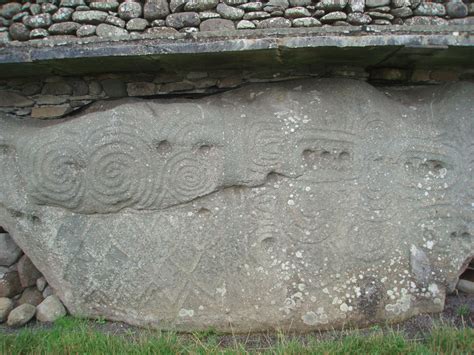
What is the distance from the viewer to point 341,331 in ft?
9.64

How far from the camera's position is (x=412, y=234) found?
3.15 metres

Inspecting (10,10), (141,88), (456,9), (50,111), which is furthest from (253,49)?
(10,10)

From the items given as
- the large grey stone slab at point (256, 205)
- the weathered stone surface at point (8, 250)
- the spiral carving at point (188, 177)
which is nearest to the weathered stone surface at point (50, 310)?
the large grey stone slab at point (256, 205)

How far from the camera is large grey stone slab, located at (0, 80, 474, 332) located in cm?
307

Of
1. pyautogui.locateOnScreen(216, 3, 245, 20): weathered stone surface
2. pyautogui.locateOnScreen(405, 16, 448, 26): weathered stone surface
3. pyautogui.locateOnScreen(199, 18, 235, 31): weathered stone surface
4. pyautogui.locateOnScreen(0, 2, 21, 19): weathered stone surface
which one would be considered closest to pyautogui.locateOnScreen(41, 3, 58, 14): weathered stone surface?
pyautogui.locateOnScreen(0, 2, 21, 19): weathered stone surface

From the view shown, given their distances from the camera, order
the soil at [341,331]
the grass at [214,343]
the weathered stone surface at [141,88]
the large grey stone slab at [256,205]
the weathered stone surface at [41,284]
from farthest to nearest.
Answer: the weathered stone surface at [41,284]
the weathered stone surface at [141,88]
the large grey stone slab at [256,205]
the soil at [341,331]
the grass at [214,343]

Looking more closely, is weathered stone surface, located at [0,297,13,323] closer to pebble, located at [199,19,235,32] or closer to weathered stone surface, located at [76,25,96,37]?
weathered stone surface, located at [76,25,96,37]

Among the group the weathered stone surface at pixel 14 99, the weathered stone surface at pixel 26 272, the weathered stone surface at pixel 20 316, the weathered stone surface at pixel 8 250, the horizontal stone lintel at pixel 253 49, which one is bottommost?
the weathered stone surface at pixel 20 316

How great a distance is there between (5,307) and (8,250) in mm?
466

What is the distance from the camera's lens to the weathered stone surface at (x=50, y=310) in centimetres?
332

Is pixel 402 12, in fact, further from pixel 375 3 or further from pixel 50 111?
pixel 50 111

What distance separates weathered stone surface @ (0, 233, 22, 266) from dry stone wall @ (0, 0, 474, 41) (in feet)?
5.56

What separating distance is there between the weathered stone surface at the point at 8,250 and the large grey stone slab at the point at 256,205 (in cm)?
50

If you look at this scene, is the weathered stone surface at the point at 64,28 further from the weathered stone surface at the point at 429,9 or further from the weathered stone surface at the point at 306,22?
the weathered stone surface at the point at 429,9
